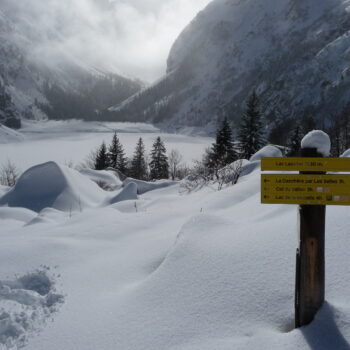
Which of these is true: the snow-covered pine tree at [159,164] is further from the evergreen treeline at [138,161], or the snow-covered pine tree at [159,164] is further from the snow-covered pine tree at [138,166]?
the snow-covered pine tree at [138,166]

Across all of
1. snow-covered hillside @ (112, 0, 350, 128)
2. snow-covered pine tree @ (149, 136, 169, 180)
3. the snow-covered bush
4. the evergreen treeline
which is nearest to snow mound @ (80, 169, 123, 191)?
the snow-covered bush

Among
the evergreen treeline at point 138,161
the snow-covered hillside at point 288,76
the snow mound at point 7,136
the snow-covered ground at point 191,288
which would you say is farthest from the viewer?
the snow-covered hillside at point 288,76

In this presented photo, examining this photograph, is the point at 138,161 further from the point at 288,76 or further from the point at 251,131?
the point at 288,76

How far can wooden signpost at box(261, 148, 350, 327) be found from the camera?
7.76ft

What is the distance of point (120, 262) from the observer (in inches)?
169

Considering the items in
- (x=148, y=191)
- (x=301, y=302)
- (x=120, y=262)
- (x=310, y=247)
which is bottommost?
(x=148, y=191)

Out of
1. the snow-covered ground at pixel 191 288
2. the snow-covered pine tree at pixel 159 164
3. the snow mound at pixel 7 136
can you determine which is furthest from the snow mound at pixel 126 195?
the snow mound at pixel 7 136

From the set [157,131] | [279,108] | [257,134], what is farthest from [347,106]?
[157,131]

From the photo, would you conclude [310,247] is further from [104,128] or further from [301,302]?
[104,128]

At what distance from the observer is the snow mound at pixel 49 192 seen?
13.1 m

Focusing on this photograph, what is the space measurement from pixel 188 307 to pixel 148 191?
20.1 meters

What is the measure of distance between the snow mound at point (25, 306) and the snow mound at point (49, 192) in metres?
9.23

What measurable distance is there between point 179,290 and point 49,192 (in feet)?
38.2

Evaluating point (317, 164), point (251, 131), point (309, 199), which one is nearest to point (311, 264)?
point (309, 199)
